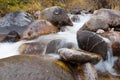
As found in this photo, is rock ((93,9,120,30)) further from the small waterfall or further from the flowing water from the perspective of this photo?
the small waterfall

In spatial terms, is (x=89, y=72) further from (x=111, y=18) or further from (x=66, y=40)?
(x=111, y=18)

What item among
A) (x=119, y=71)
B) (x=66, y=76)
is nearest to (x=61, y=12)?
(x=119, y=71)

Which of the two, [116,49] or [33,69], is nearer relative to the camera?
[33,69]

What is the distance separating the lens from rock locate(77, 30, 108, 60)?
19.3ft

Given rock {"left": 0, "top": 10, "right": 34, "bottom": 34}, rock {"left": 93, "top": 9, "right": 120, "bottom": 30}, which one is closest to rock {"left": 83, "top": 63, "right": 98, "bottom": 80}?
rock {"left": 93, "top": 9, "right": 120, "bottom": 30}

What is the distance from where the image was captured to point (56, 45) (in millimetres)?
6484

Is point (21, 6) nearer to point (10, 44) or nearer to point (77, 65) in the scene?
point (10, 44)

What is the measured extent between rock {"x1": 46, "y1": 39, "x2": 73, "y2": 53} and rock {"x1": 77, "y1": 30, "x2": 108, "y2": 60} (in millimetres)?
508

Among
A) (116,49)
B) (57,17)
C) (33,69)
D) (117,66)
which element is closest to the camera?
(33,69)

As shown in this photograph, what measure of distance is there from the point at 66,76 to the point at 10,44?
3437 millimetres

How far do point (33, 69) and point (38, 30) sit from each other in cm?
377

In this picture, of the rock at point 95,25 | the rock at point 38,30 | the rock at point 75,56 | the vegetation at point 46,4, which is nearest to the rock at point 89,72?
the rock at point 75,56

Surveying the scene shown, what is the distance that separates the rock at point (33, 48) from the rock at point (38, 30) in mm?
1147

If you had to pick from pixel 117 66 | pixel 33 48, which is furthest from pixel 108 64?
pixel 33 48
